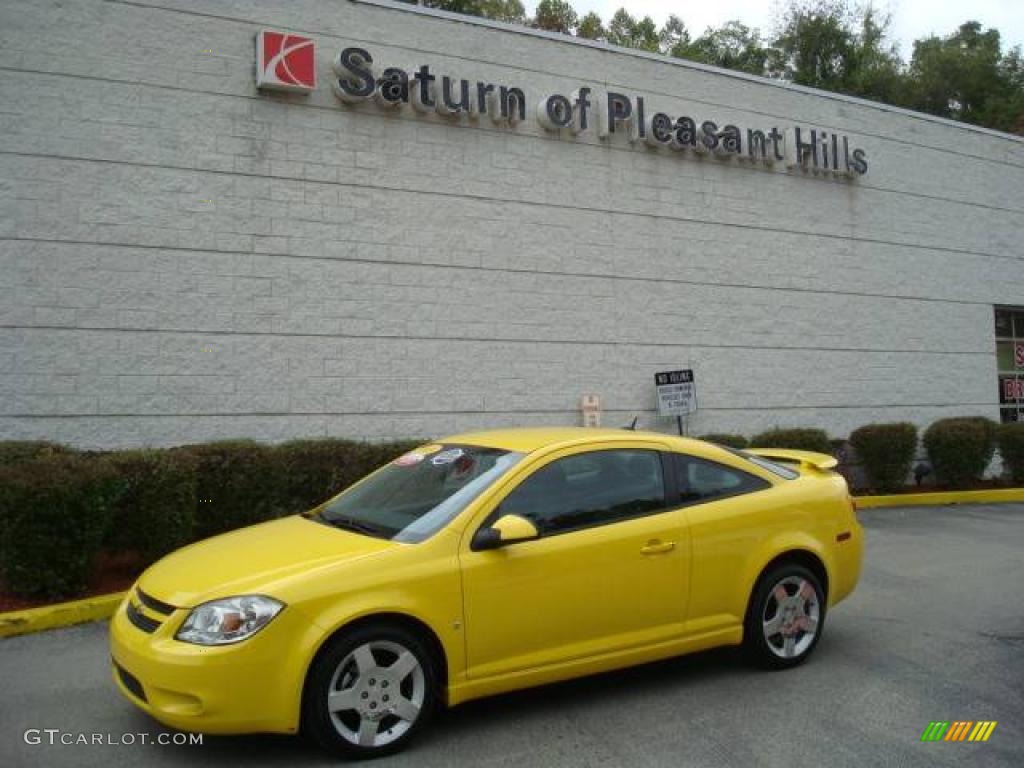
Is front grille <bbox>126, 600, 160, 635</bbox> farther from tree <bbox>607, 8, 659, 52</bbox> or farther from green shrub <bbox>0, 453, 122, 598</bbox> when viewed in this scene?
tree <bbox>607, 8, 659, 52</bbox>

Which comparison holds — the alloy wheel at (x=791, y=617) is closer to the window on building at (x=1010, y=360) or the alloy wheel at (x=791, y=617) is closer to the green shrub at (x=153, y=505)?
the green shrub at (x=153, y=505)

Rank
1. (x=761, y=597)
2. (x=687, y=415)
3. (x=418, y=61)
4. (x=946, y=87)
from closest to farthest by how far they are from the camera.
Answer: (x=761, y=597)
(x=418, y=61)
(x=687, y=415)
(x=946, y=87)

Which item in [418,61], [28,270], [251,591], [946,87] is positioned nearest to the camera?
[251,591]

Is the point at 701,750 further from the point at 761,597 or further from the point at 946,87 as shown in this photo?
the point at 946,87

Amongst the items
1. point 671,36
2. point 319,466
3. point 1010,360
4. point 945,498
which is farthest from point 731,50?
point 319,466

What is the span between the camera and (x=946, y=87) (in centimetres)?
3719

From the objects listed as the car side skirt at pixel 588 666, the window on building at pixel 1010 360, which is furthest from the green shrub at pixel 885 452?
the car side skirt at pixel 588 666

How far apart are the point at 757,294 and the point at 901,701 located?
411 inches

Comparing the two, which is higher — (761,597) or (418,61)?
(418,61)

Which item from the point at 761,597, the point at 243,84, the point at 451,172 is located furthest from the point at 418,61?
the point at 761,597

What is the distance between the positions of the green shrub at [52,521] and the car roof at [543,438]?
3.09m

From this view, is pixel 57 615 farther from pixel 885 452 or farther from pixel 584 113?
pixel 885 452

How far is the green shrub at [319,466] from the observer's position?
9070mm

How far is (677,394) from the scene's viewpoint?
1270 cm
